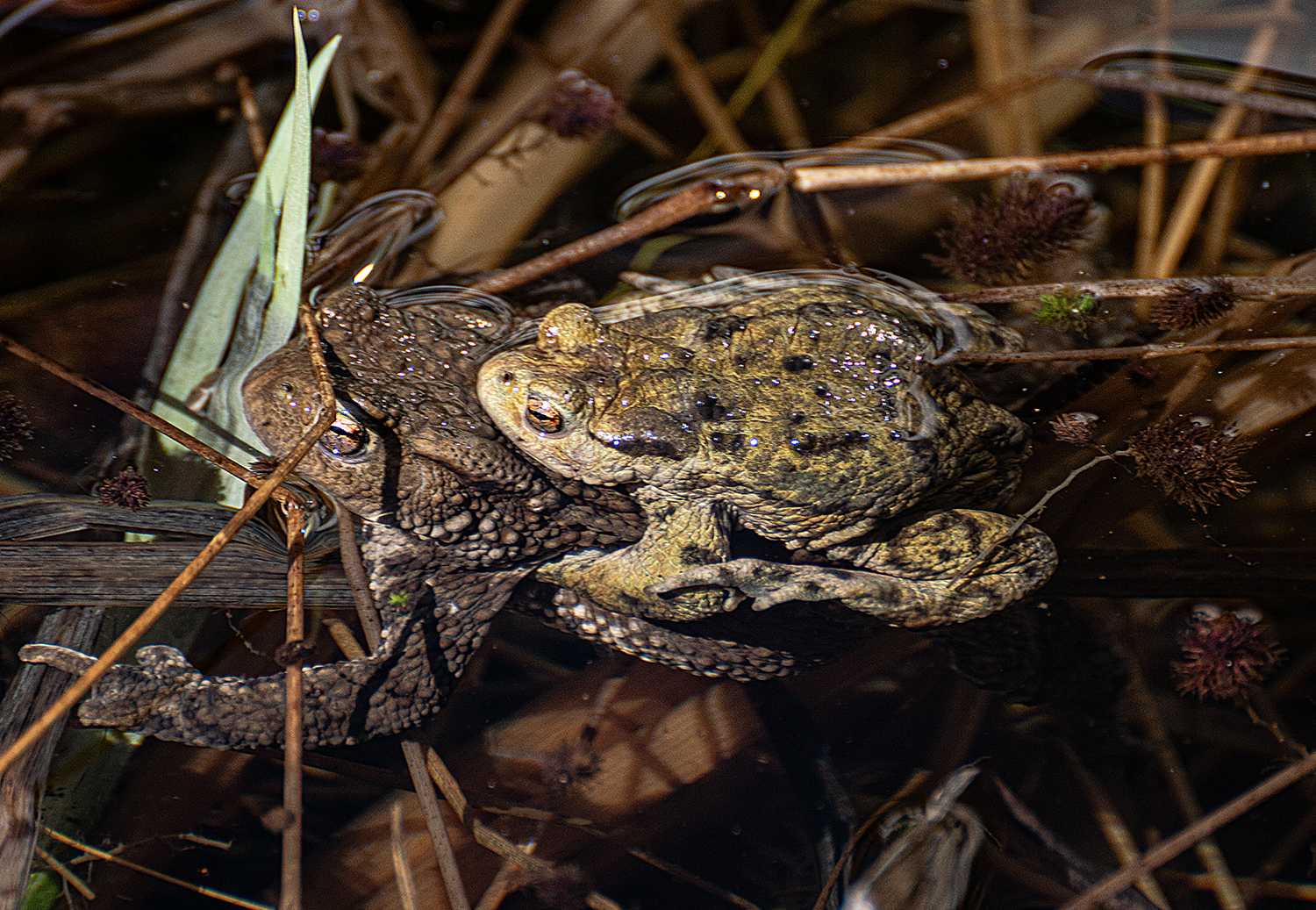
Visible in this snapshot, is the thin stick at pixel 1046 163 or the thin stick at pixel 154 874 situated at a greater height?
the thin stick at pixel 1046 163

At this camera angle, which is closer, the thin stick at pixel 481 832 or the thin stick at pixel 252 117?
the thin stick at pixel 481 832

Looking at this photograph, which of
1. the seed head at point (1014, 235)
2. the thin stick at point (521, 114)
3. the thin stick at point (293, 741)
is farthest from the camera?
the thin stick at point (521, 114)

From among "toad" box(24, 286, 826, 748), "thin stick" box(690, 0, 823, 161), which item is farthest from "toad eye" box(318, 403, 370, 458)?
"thin stick" box(690, 0, 823, 161)

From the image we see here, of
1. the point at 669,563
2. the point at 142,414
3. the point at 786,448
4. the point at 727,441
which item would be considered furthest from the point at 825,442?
the point at 142,414

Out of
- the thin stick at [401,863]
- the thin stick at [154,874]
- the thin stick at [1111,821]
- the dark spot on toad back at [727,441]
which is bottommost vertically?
the thin stick at [1111,821]

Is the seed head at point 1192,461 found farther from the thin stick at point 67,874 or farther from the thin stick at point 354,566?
the thin stick at point 67,874

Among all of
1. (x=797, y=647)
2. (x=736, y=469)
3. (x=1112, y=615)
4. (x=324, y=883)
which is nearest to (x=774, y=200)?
(x=736, y=469)

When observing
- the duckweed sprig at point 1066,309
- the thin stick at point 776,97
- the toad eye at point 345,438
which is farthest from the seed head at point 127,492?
the duckweed sprig at point 1066,309
